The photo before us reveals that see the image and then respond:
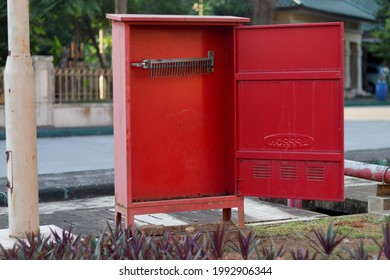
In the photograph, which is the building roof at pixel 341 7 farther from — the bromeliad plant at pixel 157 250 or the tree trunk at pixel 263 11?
the bromeliad plant at pixel 157 250

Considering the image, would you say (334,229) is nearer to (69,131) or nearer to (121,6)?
(69,131)

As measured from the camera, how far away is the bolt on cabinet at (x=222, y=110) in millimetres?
7141

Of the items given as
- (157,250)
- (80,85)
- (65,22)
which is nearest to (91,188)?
(157,250)

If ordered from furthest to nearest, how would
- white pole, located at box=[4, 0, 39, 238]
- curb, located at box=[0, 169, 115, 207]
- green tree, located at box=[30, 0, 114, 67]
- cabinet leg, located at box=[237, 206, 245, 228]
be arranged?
green tree, located at box=[30, 0, 114, 67] → curb, located at box=[0, 169, 115, 207] → cabinet leg, located at box=[237, 206, 245, 228] → white pole, located at box=[4, 0, 39, 238]

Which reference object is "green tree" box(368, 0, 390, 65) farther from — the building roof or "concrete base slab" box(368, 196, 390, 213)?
"concrete base slab" box(368, 196, 390, 213)

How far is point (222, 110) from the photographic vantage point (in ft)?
25.2

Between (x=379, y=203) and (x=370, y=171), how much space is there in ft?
1.53

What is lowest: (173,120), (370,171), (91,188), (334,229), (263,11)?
(91,188)

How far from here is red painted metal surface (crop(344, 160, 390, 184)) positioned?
816cm

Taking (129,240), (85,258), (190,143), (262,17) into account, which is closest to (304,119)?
(190,143)

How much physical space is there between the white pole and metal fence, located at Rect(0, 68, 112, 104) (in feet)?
51.3

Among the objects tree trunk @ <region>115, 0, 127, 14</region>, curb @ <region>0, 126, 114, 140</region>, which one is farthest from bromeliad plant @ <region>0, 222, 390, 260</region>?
tree trunk @ <region>115, 0, 127, 14</region>

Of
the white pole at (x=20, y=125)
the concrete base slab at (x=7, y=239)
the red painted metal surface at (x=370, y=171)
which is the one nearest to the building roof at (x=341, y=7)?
the red painted metal surface at (x=370, y=171)

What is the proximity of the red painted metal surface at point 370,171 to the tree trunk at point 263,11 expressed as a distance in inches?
560
